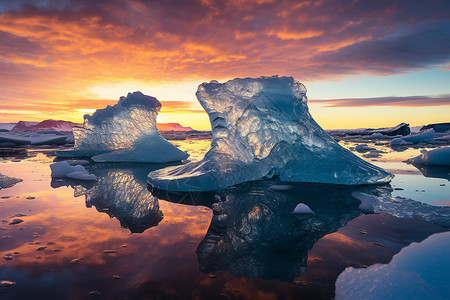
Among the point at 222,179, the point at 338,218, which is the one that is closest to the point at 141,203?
the point at 222,179

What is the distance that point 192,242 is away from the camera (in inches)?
83.2

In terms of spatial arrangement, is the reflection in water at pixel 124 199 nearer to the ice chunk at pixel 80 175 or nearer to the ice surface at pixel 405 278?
the ice chunk at pixel 80 175

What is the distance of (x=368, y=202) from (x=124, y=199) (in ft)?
10.1

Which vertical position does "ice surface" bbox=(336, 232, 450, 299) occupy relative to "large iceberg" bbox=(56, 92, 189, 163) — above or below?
below

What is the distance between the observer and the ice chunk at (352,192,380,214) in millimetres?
2928

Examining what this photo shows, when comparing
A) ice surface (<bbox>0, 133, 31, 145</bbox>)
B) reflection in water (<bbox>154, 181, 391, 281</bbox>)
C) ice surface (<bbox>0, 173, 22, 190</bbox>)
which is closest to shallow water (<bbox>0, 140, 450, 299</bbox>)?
reflection in water (<bbox>154, 181, 391, 281</bbox>)

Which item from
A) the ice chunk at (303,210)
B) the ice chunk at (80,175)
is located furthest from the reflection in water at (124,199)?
the ice chunk at (303,210)

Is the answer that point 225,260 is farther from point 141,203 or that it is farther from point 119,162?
point 119,162

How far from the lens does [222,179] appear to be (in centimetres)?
420

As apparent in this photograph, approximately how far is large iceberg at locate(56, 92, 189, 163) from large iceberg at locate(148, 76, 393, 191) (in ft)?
10.5

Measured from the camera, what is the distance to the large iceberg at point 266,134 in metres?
4.67

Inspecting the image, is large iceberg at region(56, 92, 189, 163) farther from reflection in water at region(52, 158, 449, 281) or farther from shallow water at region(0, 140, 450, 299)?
shallow water at region(0, 140, 450, 299)

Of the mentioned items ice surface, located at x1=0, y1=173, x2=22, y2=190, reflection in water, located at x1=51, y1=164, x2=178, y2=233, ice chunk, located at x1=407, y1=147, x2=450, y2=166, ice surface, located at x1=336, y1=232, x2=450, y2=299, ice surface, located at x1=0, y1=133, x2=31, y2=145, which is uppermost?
ice surface, located at x1=0, y1=133, x2=31, y2=145

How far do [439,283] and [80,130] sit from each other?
9355mm
